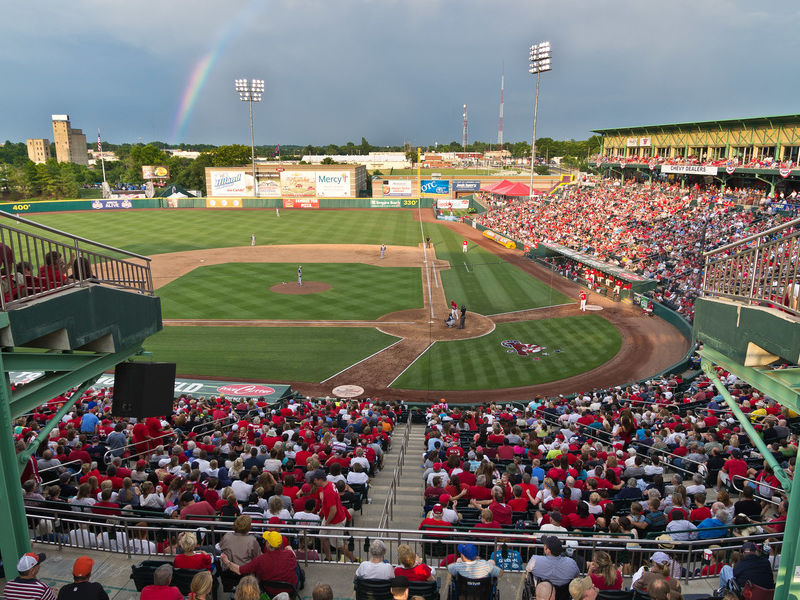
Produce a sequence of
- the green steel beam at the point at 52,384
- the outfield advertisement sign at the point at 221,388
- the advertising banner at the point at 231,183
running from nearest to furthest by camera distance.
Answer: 1. the green steel beam at the point at 52,384
2. the outfield advertisement sign at the point at 221,388
3. the advertising banner at the point at 231,183

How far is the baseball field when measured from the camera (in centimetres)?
2328

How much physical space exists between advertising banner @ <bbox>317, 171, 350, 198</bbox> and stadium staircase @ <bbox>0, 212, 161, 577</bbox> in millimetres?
79833

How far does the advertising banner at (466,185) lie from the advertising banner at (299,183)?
21.7 m

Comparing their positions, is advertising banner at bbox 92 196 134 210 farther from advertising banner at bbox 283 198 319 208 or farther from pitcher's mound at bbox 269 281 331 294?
pitcher's mound at bbox 269 281 331 294

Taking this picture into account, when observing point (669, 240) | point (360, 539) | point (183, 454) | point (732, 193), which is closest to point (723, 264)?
point (360, 539)

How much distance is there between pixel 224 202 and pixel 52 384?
8333 centimetres

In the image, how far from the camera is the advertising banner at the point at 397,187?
86.1m

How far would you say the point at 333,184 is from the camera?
86062mm

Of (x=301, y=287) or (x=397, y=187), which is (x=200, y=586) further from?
(x=397, y=187)

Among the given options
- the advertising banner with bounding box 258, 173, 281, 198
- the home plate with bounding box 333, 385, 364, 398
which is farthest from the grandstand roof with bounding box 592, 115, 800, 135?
the advertising banner with bounding box 258, 173, 281, 198

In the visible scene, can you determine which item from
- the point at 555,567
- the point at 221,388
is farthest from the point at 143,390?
the point at 221,388

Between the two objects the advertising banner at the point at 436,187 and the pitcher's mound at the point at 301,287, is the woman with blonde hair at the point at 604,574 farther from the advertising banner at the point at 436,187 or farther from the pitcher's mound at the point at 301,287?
the advertising banner at the point at 436,187

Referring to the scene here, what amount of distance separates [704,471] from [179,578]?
9.37 m

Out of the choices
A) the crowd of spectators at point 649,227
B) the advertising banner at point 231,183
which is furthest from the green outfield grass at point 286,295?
the advertising banner at point 231,183
